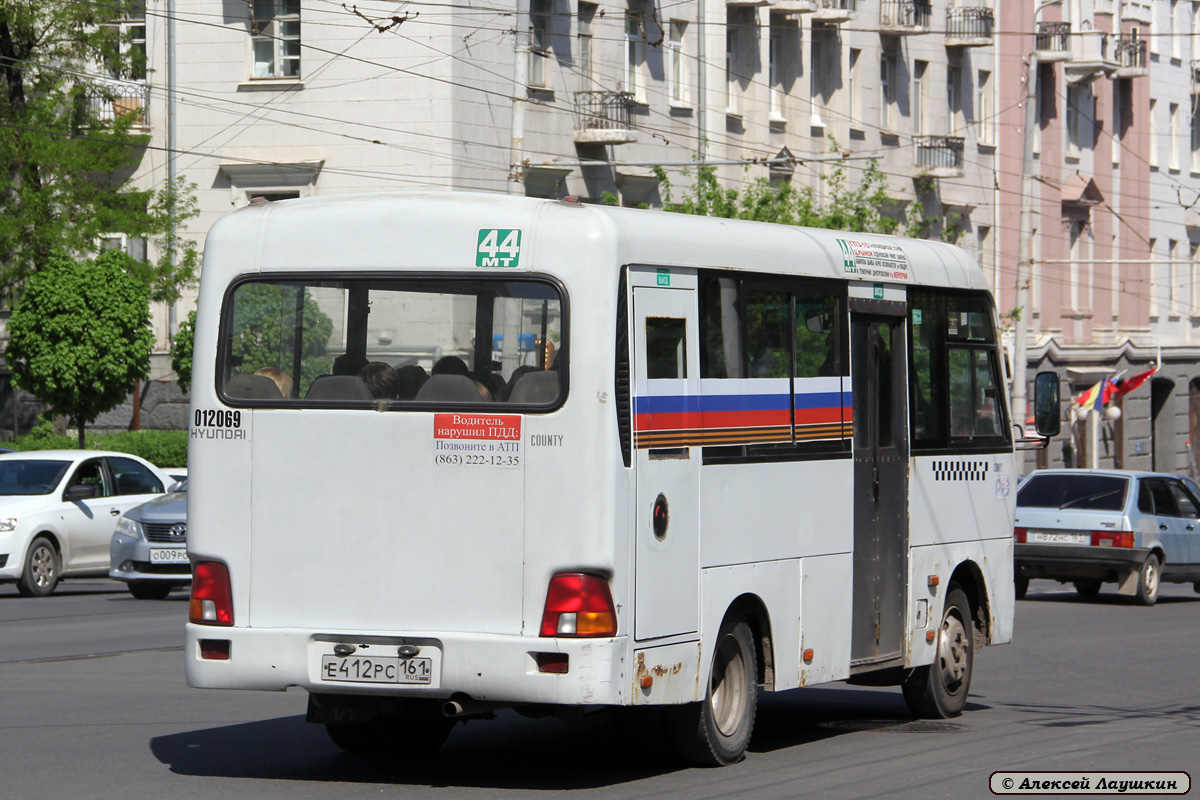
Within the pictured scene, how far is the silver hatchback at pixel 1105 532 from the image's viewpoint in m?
24.2

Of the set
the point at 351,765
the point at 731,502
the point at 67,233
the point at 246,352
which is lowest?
the point at 351,765

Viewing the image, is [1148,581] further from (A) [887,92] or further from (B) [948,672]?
(A) [887,92]

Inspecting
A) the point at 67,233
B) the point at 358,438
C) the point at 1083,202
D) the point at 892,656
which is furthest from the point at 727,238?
the point at 1083,202

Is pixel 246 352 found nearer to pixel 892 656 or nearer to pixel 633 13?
pixel 892 656

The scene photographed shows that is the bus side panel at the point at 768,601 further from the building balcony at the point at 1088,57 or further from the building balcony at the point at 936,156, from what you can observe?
the building balcony at the point at 1088,57

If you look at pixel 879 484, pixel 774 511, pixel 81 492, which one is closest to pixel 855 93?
pixel 81 492

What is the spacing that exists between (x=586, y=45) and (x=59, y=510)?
19.5 metres

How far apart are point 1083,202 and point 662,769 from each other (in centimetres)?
5032

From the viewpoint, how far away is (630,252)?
9.38 meters

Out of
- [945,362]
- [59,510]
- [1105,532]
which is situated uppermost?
[945,362]

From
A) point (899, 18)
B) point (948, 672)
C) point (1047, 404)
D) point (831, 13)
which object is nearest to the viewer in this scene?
point (948, 672)

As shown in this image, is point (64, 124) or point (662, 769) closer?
point (662, 769)

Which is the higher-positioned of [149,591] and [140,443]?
[140,443]

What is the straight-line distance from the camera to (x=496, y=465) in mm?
9234
